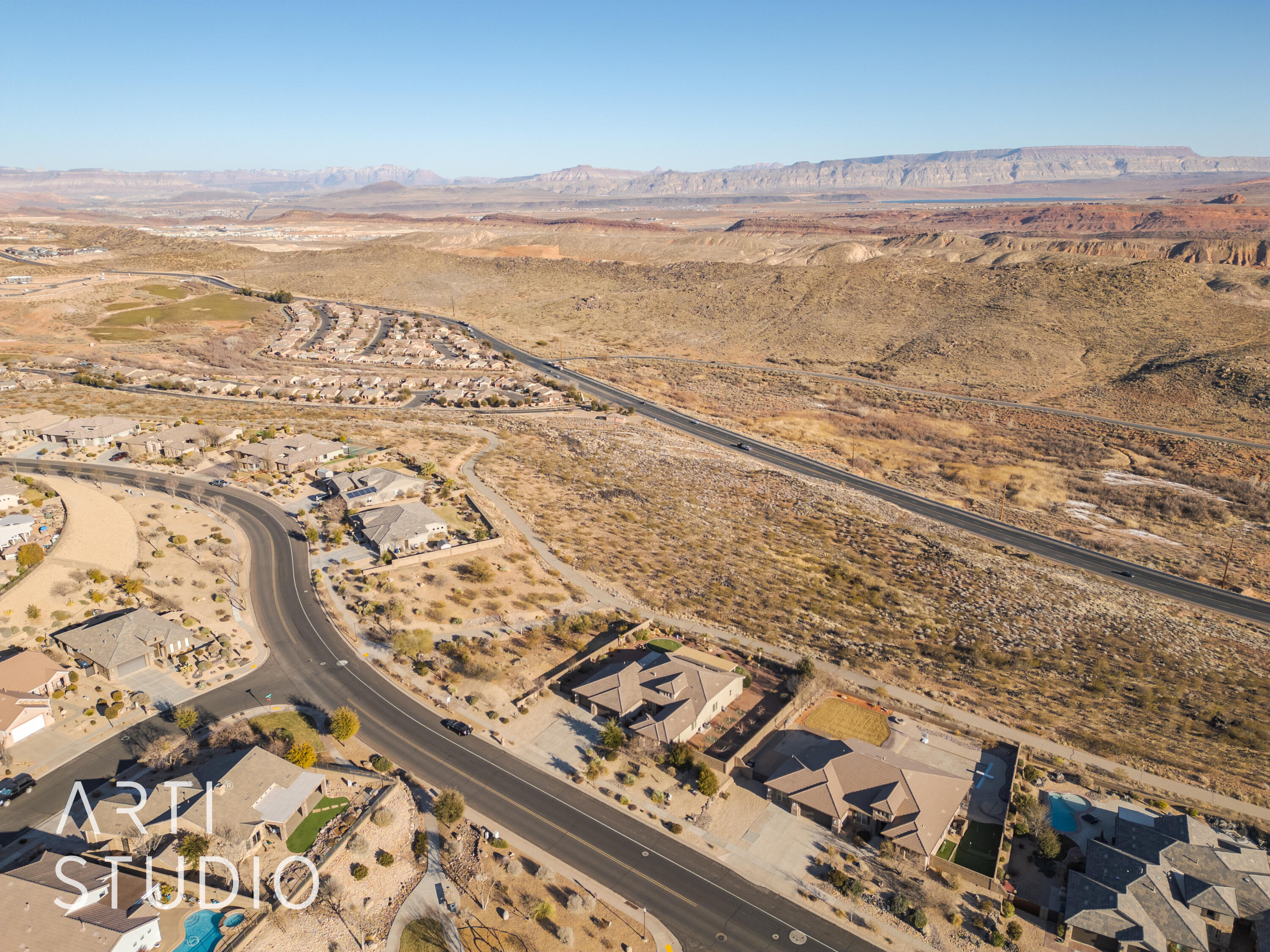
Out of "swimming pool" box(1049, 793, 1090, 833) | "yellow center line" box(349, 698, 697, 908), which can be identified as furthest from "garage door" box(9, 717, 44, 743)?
"swimming pool" box(1049, 793, 1090, 833)

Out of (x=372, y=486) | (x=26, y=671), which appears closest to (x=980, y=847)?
→ (x=26, y=671)

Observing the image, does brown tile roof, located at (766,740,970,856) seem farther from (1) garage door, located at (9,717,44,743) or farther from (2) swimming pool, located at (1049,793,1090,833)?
(1) garage door, located at (9,717,44,743)

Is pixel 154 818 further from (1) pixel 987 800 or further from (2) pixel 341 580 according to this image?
(1) pixel 987 800

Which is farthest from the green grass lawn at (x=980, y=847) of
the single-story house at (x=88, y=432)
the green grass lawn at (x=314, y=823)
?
the single-story house at (x=88, y=432)

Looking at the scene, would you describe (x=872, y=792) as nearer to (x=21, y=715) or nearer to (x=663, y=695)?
(x=663, y=695)

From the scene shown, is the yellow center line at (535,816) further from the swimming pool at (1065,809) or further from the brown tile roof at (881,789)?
the swimming pool at (1065,809)
